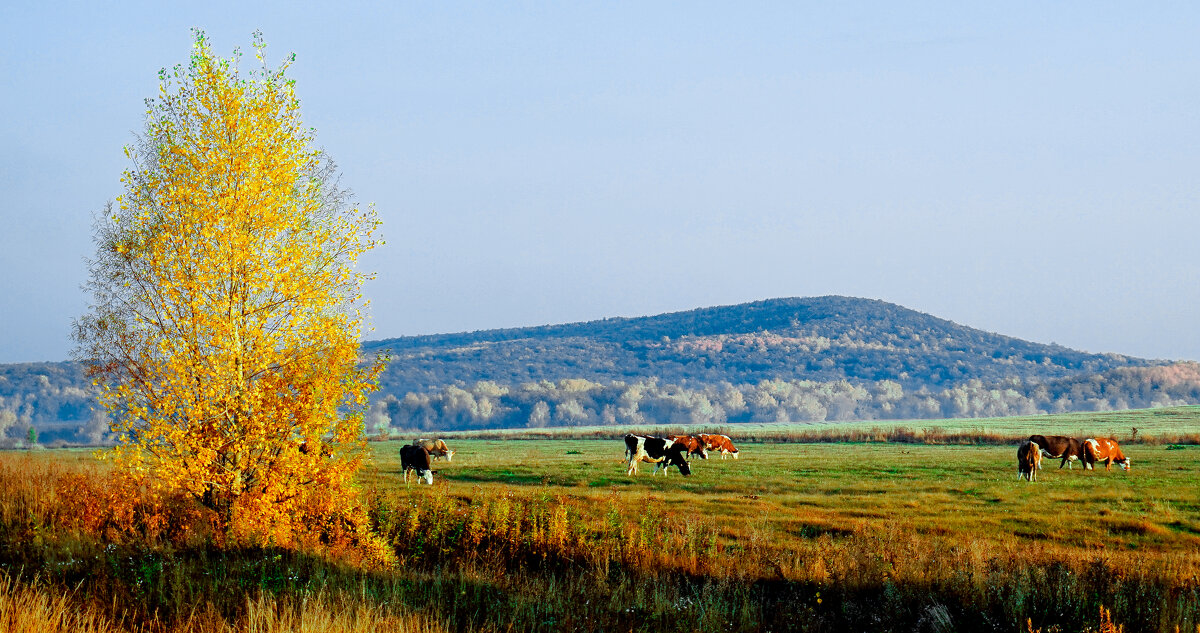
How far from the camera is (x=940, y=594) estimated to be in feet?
40.2

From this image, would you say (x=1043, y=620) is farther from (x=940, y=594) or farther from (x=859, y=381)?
(x=859, y=381)

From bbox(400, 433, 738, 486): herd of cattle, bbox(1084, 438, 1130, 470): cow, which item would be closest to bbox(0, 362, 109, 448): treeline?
bbox(400, 433, 738, 486): herd of cattle

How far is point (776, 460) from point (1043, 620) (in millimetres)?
34162

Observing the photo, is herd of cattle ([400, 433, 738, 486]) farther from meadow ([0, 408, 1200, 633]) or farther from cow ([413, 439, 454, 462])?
meadow ([0, 408, 1200, 633])

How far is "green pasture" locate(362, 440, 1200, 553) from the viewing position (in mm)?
21281

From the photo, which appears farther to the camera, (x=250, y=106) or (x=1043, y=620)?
(x=250, y=106)

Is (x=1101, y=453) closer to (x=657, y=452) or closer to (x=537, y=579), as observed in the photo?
(x=657, y=452)

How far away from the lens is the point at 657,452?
126 feet

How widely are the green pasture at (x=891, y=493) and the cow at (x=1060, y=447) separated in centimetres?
112

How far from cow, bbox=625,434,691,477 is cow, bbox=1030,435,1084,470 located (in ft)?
51.7

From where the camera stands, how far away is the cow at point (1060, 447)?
39.9 meters

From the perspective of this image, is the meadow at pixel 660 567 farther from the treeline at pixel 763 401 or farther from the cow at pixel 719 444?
the treeline at pixel 763 401

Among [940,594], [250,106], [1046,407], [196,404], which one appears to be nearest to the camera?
[940,594]

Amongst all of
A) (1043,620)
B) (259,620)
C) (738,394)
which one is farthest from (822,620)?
(738,394)
